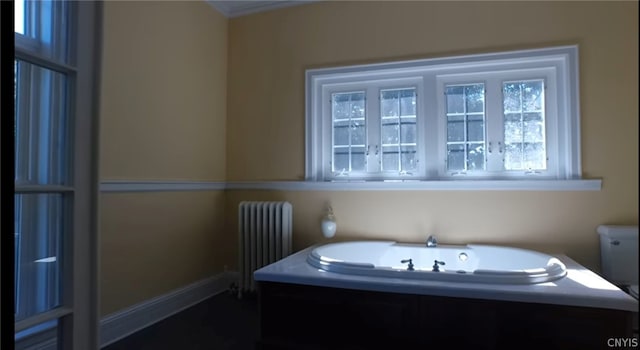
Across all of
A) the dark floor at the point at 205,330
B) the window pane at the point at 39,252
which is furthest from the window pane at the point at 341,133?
the window pane at the point at 39,252

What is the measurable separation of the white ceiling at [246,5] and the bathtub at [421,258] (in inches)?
79.2

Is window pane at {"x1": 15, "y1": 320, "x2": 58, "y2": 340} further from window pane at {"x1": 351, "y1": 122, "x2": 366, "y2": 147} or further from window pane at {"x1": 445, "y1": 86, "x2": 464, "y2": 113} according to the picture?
window pane at {"x1": 445, "y1": 86, "x2": 464, "y2": 113}

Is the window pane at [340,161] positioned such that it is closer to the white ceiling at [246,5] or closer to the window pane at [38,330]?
the white ceiling at [246,5]

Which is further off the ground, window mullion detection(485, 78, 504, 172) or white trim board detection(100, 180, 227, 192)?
window mullion detection(485, 78, 504, 172)

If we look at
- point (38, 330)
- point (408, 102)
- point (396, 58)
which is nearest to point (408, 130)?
point (408, 102)

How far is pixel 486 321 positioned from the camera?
1.60m

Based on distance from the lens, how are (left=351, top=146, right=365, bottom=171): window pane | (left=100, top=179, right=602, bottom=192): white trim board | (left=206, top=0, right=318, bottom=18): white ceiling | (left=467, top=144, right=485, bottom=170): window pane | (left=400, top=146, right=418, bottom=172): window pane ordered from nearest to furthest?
1. (left=100, top=179, right=602, bottom=192): white trim board
2. (left=467, top=144, right=485, bottom=170): window pane
3. (left=400, top=146, right=418, bottom=172): window pane
4. (left=351, top=146, right=365, bottom=171): window pane
5. (left=206, top=0, right=318, bottom=18): white ceiling

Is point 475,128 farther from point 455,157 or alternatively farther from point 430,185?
A: point 430,185

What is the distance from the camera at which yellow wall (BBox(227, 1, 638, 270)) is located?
96.7 inches

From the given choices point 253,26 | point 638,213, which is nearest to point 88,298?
point 638,213

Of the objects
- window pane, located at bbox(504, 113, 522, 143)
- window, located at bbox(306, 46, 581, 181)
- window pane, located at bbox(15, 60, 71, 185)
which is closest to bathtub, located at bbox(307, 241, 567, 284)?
window, located at bbox(306, 46, 581, 181)

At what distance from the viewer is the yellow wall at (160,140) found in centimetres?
219

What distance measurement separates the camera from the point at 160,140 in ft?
8.39

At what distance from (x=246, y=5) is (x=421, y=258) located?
2.47m
